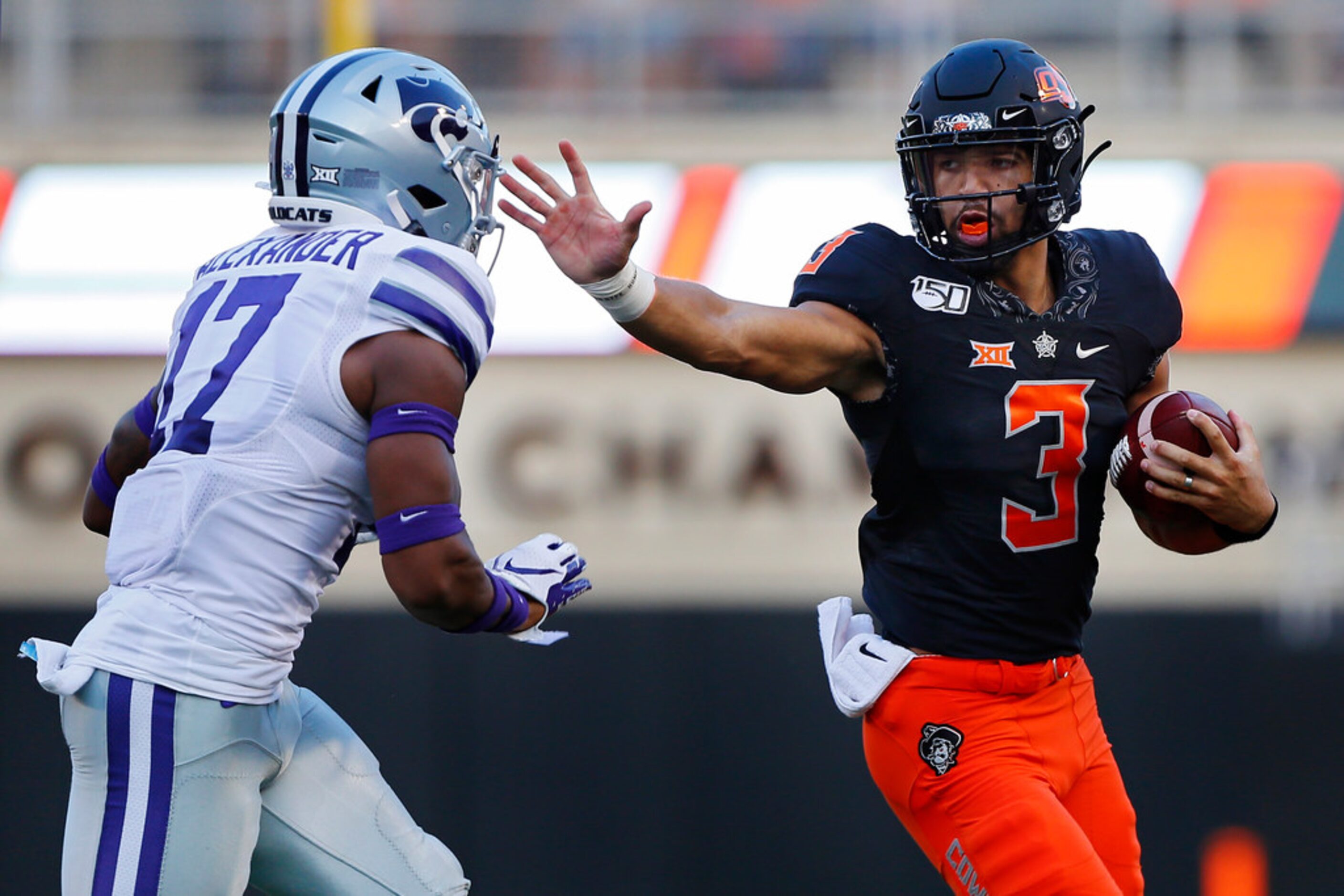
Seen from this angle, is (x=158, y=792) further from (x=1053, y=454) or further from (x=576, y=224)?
(x=1053, y=454)

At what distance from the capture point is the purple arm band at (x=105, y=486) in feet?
10.1

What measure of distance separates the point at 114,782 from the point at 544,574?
2.48ft

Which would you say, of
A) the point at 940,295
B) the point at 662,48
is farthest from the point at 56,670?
the point at 662,48

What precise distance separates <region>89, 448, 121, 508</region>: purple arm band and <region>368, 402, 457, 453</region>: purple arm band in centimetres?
90

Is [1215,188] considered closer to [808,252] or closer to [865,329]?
[808,252]

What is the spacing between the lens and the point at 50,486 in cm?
721

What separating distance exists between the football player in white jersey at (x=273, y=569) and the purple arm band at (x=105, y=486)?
0.44 metres

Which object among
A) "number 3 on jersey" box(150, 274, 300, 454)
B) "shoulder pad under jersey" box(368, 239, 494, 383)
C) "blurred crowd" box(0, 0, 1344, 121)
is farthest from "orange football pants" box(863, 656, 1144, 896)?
"blurred crowd" box(0, 0, 1344, 121)

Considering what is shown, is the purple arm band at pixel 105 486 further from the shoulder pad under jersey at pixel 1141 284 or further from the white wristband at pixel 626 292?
the shoulder pad under jersey at pixel 1141 284

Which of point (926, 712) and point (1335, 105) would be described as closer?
point (926, 712)

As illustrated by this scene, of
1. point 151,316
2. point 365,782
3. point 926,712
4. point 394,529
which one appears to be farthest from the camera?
point 151,316

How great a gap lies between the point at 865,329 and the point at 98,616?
1476mm

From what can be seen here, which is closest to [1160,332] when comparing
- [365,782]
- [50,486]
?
[365,782]

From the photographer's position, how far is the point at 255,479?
245 centimetres
